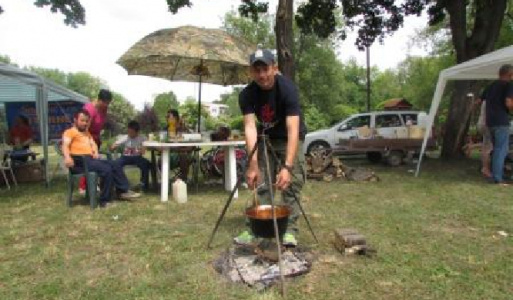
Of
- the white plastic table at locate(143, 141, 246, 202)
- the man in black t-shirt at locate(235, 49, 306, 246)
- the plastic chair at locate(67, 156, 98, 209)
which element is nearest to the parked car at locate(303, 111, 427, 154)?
the white plastic table at locate(143, 141, 246, 202)

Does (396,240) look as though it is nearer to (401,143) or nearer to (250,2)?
(401,143)

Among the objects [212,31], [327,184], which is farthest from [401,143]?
[212,31]

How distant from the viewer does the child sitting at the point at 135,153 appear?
7430 mm

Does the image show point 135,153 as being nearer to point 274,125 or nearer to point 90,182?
point 90,182

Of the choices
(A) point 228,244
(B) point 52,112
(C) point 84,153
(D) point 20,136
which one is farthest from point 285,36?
(B) point 52,112

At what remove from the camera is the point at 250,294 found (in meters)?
3.11

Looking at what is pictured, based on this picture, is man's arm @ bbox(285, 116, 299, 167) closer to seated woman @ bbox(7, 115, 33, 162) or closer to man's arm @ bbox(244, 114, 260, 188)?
man's arm @ bbox(244, 114, 260, 188)

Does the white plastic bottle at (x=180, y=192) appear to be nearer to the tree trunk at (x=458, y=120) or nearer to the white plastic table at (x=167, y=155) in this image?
the white plastic table at (x=167, y=155)

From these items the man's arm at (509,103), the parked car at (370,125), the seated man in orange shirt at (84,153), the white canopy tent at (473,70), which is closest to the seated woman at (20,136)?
the seated man in orange shirt at (84,153)

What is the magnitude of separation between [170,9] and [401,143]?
23.7 ft

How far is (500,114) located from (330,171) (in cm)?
333

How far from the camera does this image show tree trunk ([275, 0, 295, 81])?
8.82 meters

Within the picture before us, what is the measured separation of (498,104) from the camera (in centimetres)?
764

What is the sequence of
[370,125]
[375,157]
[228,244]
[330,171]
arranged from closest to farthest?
[228,244], [330,171], [375,157], [370,125]
